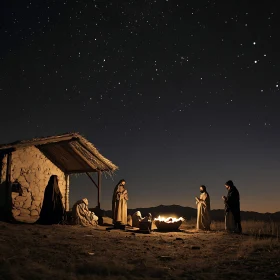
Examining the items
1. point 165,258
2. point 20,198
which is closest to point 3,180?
point 20,198

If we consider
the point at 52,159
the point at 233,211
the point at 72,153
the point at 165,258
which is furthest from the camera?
the point at 52,159

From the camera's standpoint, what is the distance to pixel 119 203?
1698 cm

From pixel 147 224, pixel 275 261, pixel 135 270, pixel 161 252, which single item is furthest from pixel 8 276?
pixel 147 224

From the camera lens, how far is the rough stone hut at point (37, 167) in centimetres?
1565

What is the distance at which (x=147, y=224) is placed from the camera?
590 inches

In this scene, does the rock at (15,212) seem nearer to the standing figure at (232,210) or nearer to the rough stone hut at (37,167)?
the rough stone hut at (37,167)

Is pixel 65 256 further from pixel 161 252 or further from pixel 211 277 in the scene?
pixel 211 277

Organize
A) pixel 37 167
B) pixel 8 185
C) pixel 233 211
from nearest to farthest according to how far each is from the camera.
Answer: pixel 233 211
pixel 8 185
pixel 37 167

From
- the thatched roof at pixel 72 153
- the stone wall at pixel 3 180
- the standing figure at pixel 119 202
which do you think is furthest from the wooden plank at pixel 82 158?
the stone wall at pixel 3 180

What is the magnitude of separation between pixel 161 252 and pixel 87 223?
665 cm

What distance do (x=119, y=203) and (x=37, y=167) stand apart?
14.2 feet

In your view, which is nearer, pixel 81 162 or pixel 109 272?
pixel 109 272

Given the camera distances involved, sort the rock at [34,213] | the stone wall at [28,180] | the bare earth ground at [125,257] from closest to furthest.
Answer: the bare earth ground at [125,257], the stone wall at [28,180], the rock at [34,213]

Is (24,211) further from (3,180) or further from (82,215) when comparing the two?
(82,215)
